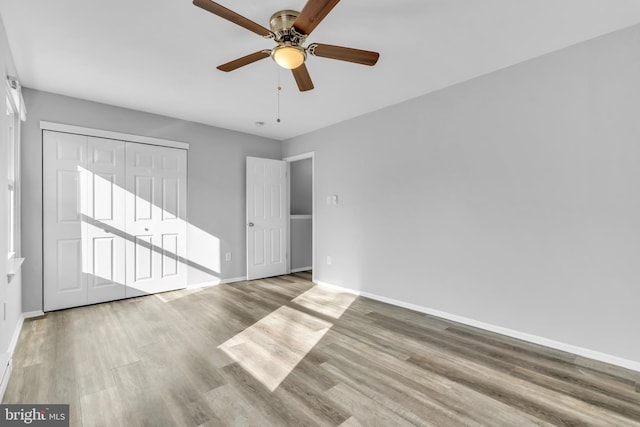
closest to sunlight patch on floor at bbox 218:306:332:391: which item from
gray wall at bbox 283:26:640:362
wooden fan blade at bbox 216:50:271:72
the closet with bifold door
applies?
gray wall at bbox 283:26:640:362

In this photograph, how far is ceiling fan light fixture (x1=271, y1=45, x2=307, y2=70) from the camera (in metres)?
1.97

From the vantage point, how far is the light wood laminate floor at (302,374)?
5.65 ft

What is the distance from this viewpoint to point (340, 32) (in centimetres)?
232

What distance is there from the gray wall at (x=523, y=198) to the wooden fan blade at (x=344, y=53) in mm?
1591

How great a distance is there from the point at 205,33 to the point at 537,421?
11.1ft

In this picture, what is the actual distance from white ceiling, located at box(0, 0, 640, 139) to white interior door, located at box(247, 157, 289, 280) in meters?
1.65

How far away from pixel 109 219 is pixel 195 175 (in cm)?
126

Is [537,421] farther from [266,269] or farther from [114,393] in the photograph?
[266,269]

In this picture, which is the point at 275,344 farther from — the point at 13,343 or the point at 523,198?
the point at 523,198

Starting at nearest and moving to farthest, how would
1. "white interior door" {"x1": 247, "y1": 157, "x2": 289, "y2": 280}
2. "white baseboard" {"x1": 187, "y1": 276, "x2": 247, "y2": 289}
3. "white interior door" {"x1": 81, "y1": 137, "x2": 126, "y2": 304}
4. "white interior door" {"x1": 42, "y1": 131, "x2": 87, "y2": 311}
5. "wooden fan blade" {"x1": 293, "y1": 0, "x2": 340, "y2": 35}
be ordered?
1. "wooden fan blade" {"x1": 293, "y1": 0, "x2": 340, "y2": 35}
2. "white interior door" {"x1": 42, "y1": 131, "x2": 87, "y2": 311}
3. "white interior door" {"x1": 81, "y1": 137, "x2": 126, "y2": 304}
4. "white baseboard" {"x1": 187, "y1": 276, "x2": 247, "y2": 289}
5. "white interior door" {"x1": 247, "y1": 157, "x2": 289, "y2": 280}

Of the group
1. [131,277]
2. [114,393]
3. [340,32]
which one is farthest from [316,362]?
[131,277]

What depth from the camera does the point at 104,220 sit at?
147 inches

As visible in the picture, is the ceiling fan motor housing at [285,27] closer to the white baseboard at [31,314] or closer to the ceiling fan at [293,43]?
the ceiling fan at [293,43]

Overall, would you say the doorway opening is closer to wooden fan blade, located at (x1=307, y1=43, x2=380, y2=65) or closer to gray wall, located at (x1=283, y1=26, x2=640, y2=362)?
gray wall, located at (x1=283, y1=26, x2=640, y2=362)
